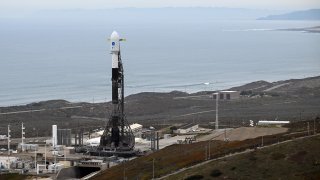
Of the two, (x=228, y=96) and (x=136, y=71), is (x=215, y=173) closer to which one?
(x=228, y=96)

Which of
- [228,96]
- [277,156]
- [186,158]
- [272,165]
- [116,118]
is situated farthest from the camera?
[228,96]

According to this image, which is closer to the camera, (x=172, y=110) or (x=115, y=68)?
(x=115, y=68)

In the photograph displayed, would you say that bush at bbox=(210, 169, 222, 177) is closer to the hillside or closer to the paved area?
the paved area

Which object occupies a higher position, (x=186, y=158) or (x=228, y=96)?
(x=228, y=96)

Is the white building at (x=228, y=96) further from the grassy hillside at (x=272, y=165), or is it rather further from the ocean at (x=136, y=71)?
the grassy hillside at (x=272, y=165)

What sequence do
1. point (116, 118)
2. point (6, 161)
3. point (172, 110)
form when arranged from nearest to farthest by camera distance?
1. point (6, 161)
2. point (116, 118)
3. point (172, 110)

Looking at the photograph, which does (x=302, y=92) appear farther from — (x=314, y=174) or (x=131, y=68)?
(x=314, y=174)

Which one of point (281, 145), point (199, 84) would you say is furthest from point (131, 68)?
point (281, 145)

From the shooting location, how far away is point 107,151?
5294 cm

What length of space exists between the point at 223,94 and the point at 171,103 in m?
6.82

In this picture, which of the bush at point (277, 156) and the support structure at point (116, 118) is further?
the support structure at point (116, 118)

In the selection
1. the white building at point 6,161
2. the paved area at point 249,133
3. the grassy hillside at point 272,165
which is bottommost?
the white building at point 6,161

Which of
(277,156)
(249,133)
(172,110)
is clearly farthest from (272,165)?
(172,110)

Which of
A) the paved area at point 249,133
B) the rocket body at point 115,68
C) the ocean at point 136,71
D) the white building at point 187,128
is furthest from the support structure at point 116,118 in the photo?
the ocean at point 136,71
